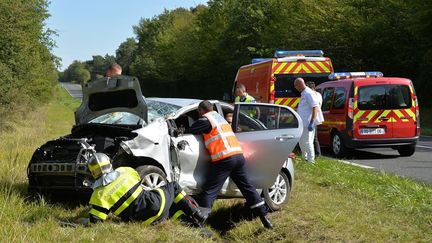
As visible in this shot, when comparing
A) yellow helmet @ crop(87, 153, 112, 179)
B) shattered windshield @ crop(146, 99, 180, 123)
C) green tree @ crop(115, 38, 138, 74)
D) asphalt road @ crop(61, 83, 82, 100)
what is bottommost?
asphalt road @ crop(61, 83, 82, 100)

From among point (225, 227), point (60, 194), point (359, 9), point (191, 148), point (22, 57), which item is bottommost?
point (225, 227)

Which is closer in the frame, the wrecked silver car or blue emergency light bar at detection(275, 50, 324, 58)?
the wrecked silver car

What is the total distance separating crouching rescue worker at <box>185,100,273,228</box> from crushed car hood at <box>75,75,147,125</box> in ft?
3.80

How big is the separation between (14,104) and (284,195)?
16.7 metres

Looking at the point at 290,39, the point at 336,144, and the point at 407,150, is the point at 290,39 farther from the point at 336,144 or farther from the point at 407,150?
the point at 407,150

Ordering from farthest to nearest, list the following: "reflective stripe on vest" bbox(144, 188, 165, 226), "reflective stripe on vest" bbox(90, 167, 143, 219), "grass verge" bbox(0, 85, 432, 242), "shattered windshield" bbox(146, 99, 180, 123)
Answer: "shattered windshield" bbox(146, 99, 180, 123), "reflective stripe on vest" bbox(144, 188, 165, 226), "reflective stripe on vest" bbox(90, 167, 143, 219), "grass verge" bbox(0, 85, 432, 242)

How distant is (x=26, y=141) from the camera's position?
1371cm

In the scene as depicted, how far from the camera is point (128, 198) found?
230 inches

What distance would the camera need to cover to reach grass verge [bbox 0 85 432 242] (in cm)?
552

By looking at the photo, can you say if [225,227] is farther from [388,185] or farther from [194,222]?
[388,185]

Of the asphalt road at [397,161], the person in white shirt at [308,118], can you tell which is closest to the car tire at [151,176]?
the person in white shirt at [308,118]

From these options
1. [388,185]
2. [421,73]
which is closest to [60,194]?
[388,185]

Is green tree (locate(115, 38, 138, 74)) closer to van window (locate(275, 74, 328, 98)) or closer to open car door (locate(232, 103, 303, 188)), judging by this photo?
van window (locate(275, 74, 328, 98))

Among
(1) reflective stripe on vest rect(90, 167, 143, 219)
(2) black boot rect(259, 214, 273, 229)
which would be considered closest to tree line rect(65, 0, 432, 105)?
(1) reflective stripe on vest rect(90, 167, 143, 219)
